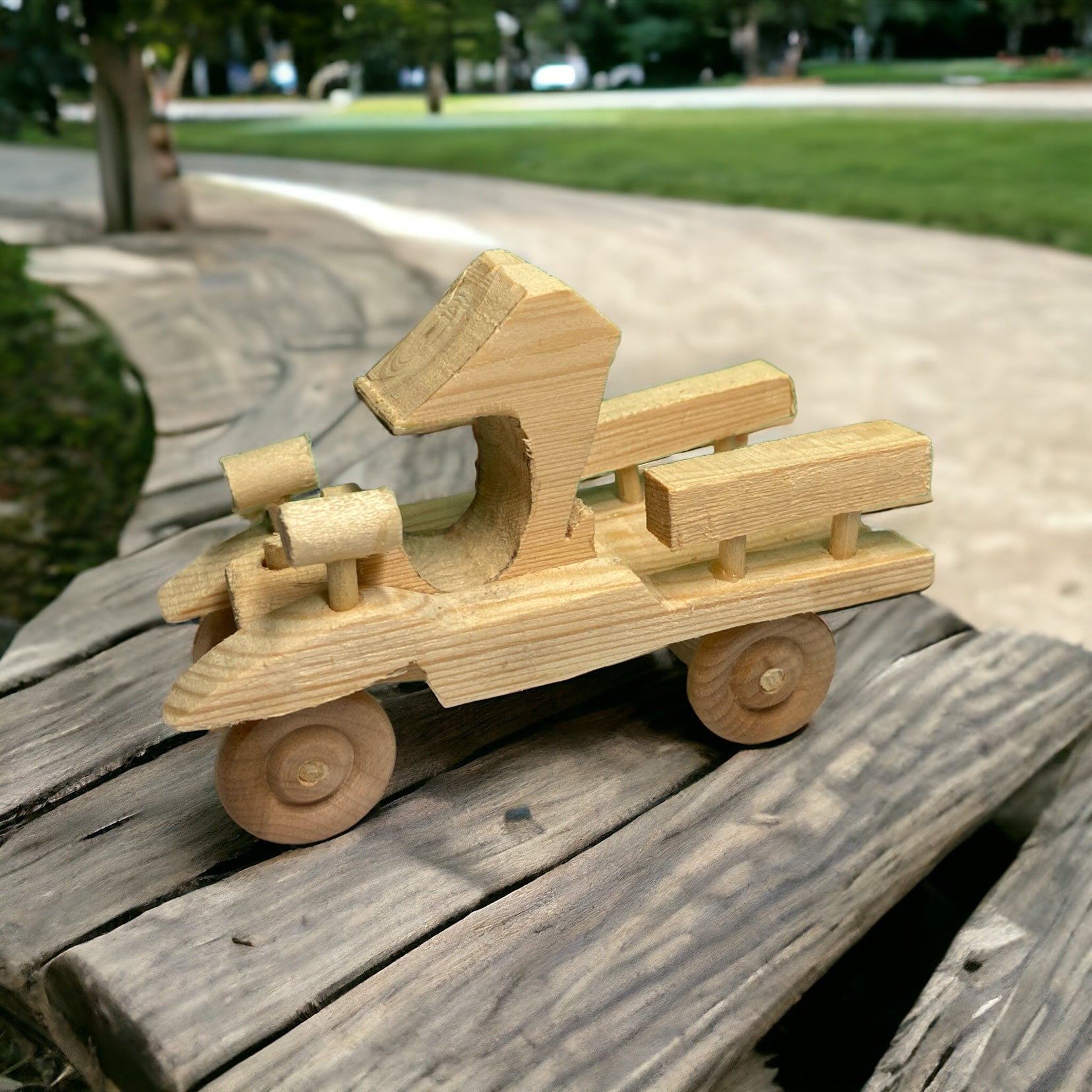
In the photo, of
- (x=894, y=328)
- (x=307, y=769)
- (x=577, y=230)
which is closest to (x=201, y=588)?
(x=307, y=769)

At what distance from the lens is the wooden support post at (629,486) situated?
131cm

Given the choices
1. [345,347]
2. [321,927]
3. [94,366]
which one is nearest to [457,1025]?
[321,927]

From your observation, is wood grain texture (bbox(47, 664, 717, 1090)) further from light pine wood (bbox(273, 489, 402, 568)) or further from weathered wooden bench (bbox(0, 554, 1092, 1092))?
light pine wood (bbox(273, 489, 402, 568))

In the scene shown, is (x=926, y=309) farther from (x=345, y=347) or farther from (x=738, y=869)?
(x=738, y=869)

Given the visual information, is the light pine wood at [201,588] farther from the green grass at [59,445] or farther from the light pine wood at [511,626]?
the green grass at [59,445]

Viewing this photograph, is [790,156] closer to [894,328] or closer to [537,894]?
[894,328]

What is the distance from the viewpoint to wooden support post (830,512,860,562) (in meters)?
1.17

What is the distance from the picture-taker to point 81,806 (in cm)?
115

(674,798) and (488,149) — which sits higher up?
(488,149)

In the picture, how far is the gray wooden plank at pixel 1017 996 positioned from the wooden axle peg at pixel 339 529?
0.58m

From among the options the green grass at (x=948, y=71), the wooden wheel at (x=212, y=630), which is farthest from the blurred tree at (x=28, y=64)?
the wooden wheel at (x=212, y=630)

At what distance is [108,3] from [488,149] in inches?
49.7

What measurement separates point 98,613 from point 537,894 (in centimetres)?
75

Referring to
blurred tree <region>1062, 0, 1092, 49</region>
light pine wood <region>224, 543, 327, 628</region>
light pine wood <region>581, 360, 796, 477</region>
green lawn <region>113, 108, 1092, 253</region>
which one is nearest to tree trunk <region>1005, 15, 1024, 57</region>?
blurred tree <region>1062, 0, 1092, 49</region>
